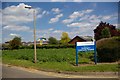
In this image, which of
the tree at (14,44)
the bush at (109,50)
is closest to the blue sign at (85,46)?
the bush at (109,50)

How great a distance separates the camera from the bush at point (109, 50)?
1814cm

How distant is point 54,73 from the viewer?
14.6 m

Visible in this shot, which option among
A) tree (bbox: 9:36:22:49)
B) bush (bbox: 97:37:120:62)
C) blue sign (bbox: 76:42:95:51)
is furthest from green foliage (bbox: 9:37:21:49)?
blue sign (bbox: 76:42:95:51)

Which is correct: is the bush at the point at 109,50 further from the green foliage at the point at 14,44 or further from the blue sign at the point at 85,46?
the green foliage at the point at 14,44

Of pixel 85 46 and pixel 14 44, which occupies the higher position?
pixel 14 44

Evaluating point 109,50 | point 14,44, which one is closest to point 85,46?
point 109,50

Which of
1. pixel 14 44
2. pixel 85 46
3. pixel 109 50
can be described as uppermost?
pixel 14 44

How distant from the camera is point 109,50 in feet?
59.6

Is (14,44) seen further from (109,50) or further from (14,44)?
(109,50)

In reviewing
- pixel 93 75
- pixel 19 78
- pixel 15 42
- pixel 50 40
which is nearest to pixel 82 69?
pixel 93 75

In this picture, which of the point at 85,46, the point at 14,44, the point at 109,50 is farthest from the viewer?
the point at 14,44

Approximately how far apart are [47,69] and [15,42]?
3404 centimetres

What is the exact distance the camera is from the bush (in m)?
18.1

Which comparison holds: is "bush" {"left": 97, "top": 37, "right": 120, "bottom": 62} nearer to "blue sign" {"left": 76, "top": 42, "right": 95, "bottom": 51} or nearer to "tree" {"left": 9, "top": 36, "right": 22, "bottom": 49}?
"blue sign" {"left": 76, "top": 42, "right": 95, "bottom": 51}
